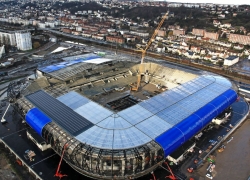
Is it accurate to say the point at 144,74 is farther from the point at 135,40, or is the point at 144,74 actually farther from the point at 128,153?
the point at 135,40

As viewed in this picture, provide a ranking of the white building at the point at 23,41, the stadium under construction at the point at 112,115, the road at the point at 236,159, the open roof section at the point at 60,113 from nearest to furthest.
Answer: the stadium under construction at the point at 112,115, the road at the point at 236,159, the open roof section at the point at 60,113, the white building at the point at 23,41

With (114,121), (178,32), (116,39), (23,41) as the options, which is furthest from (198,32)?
(114,121)

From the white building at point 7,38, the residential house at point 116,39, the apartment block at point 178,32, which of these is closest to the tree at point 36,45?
the white building at point 7,38

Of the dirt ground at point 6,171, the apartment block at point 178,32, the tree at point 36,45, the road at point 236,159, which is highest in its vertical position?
the apartment block at point 178,32

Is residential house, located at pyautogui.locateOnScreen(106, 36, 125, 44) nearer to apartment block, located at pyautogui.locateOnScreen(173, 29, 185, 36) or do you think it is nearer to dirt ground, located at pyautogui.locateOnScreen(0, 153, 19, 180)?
apartment block, located at pyautogui.locateOnScreen(173, 29, 185, 36)

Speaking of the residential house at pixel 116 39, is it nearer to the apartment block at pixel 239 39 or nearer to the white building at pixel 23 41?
the white building at pixel 23 41
